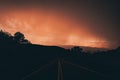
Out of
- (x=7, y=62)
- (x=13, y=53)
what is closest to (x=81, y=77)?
(x=7, y=62)

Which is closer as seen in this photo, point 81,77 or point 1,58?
point 81,77

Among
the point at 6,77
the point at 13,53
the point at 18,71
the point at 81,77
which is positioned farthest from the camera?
the point at 13,53

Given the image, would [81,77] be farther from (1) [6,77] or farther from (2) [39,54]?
(2) [39,54]

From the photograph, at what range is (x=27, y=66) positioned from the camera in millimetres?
109500

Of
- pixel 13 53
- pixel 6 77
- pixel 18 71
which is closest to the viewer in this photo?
pixel 6 77

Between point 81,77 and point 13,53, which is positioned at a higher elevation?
point 13,53

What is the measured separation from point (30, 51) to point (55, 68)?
193 feet

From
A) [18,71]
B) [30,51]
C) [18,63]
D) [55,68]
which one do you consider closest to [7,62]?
[18,63]

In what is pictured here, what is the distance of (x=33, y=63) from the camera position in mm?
115188

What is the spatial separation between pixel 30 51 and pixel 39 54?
4467 millimetres

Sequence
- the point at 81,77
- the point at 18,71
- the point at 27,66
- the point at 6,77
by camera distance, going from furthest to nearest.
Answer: the point at 27,66
the point at 18,71
the point at 6,77
the point at 81,77

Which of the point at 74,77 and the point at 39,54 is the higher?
the point at 39,54

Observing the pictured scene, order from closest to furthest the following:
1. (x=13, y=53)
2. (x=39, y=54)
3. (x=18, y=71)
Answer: (x=18, y=71), (x=13, y=53), (x=39, y=54)

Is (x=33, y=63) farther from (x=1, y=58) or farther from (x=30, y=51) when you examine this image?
(x=30, y=51)
